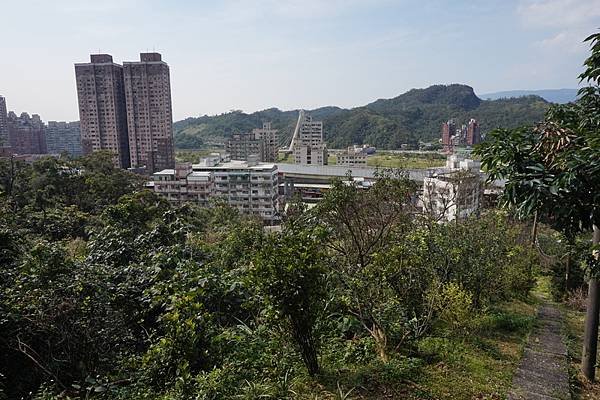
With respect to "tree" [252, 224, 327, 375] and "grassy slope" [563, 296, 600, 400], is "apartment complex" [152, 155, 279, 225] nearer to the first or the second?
"grassy slope" [563, 296, 600, 400]

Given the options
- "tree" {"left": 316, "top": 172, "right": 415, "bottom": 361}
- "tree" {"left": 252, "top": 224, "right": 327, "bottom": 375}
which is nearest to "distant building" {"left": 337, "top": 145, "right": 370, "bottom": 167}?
"tree" {"left": 316, "top": 172, "right": 415, "bottom": 361}

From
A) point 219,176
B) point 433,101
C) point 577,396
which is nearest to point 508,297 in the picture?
point 577,396

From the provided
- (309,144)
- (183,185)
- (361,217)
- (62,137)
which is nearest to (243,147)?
(309,144)

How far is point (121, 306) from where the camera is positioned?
3.96 m

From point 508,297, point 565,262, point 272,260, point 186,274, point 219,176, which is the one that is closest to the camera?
point 272,260

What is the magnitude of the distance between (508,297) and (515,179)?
5909 millimetres

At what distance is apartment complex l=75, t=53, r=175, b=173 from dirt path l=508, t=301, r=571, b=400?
1603 inches

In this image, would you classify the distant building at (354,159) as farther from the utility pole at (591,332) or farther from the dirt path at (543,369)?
the utility pole at (591,332)

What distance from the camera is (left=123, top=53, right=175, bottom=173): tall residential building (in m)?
41.7

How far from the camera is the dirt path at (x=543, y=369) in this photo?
384cm

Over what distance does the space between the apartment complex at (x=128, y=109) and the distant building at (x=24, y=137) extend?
14504 mm

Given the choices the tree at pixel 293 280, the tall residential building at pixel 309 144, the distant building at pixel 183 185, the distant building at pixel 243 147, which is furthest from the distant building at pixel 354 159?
the tree at pixel 293 280

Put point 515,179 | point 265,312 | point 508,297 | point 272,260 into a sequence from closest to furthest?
point 515,179 < point 272,260 < point 265,312 < point 508,297

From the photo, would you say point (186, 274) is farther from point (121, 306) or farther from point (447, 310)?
point (447, 310)
